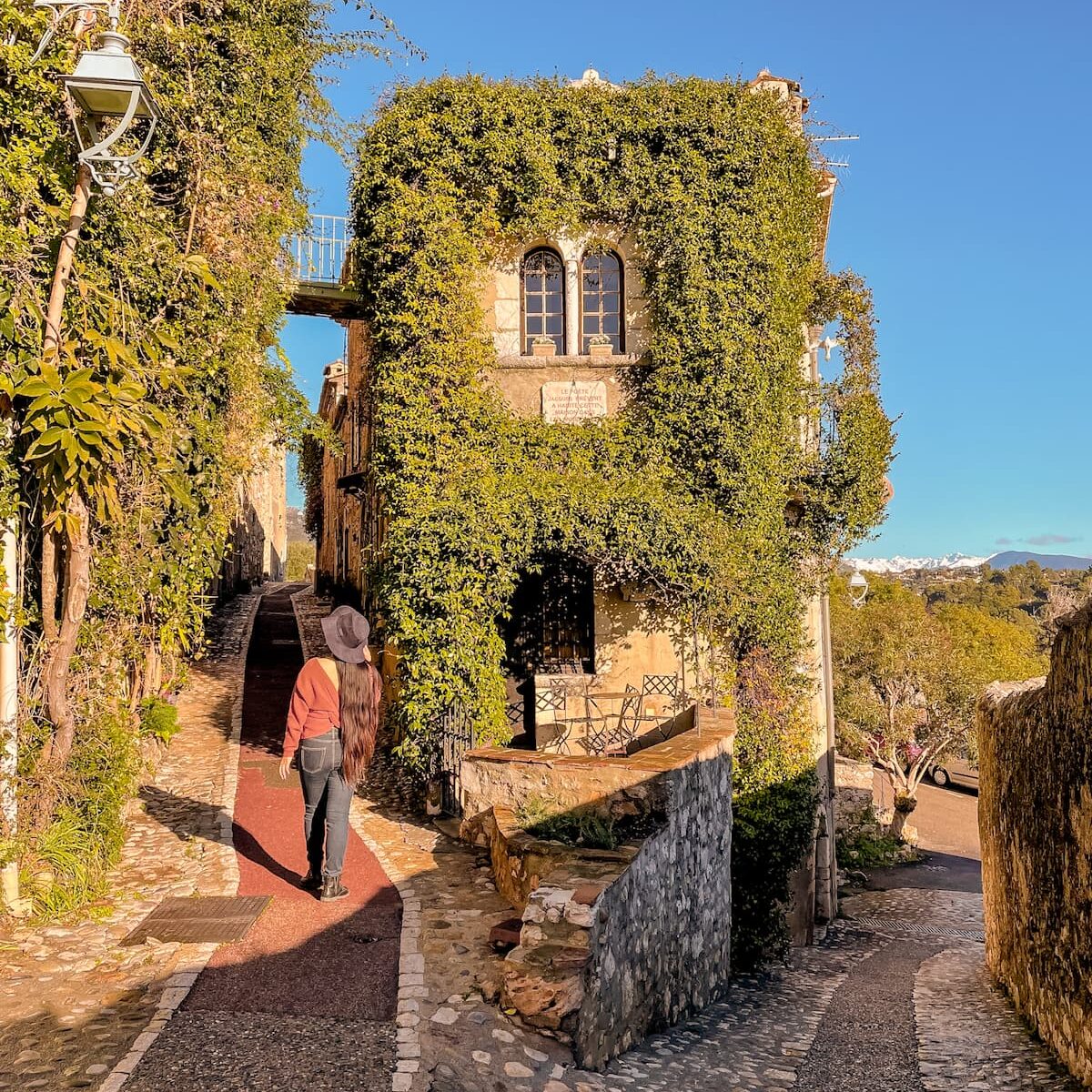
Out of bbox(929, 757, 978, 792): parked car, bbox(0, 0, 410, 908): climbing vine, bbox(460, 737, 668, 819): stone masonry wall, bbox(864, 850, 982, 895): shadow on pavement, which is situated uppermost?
bbox(0, 0, 410, 908): climbing vine

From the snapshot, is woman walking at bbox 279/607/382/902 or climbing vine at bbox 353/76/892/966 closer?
woman walking at bbox 279/607/382/902

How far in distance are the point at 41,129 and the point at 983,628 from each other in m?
40.9

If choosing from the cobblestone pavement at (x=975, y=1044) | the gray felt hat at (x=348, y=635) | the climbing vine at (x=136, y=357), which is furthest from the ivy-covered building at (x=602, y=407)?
the gray felt hat at (x=348, y=635)

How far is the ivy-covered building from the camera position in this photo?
419 inches

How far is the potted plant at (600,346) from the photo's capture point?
38.7 ft

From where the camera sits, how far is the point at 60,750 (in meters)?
6.12

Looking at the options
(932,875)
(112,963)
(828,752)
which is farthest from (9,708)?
(932,875)

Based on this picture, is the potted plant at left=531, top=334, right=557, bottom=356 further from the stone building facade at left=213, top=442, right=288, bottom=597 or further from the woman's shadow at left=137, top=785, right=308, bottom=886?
the woman's shadow at left=137, top=785, right=308, bottom=886

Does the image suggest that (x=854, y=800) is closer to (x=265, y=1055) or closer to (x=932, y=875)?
(x=932, y=875)

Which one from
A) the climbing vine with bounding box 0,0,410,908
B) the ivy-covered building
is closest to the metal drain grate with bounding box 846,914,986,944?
the ivy-covered building

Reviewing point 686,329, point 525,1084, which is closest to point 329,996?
point 525,1084

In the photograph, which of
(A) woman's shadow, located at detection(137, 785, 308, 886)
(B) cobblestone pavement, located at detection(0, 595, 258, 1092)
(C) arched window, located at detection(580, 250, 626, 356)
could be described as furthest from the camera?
(C) arched window, located at detection(580, 250, 626, 356)

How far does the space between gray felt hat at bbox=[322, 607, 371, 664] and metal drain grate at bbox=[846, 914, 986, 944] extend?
40.0ft

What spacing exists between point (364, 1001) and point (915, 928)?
44.4ft
